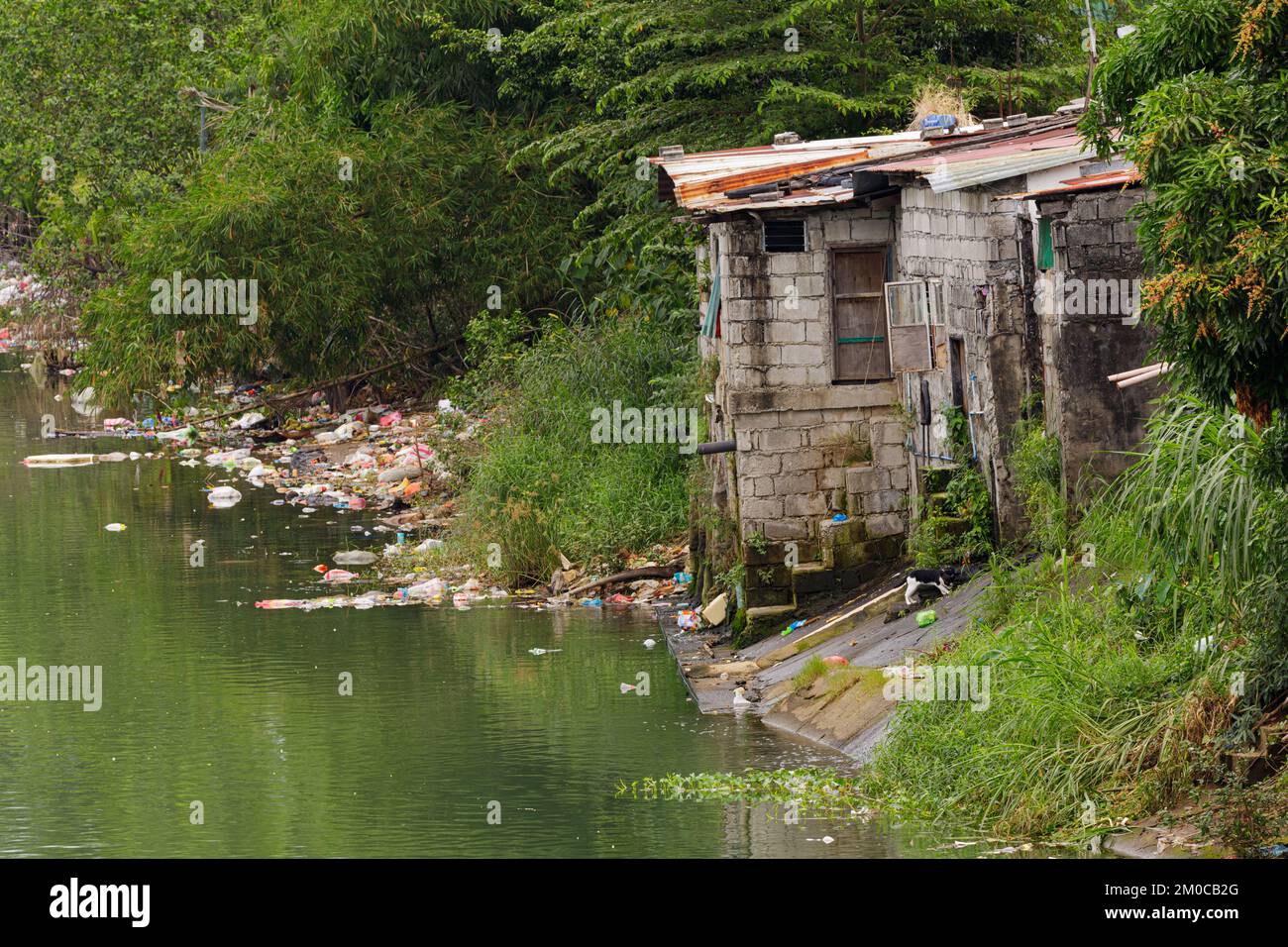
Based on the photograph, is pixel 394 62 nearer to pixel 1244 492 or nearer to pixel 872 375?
pixel 872 375

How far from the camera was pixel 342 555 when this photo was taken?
18781mm

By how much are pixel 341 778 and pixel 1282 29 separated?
22.6 ft

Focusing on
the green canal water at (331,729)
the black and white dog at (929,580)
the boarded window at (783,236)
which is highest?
the boarded window at (783,236)

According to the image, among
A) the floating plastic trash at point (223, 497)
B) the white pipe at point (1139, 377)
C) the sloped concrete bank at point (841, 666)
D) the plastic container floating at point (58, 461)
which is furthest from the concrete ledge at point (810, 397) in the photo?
the plastic container floating at point (58, 461)

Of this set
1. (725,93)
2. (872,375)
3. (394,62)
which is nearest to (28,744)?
(872,375)

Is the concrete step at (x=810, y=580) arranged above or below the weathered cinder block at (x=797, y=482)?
below

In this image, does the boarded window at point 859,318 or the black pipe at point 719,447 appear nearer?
the black pipe at point 719,447

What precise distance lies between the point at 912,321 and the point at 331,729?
16.2ft

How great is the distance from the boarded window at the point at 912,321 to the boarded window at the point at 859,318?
2.09 feet

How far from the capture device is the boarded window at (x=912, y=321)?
43.9ft

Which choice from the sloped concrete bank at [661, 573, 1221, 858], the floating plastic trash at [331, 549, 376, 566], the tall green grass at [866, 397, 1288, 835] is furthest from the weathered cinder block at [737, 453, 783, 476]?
the floating plastic trash at [331, 549, 376, 566]

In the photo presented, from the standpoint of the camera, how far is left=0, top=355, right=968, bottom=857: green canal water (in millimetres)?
9953

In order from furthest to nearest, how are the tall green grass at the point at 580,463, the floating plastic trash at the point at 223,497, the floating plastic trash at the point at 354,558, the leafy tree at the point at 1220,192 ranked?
1. the floating plastic trash at the point at 223,497
2. the floating plastic trash at the point at 354,558
3. the tall green grass at the point at 580,463
4. the leafy tree at the point at 1220,192

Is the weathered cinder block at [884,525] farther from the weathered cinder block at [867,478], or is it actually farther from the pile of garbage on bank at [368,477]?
the pile of garbage on bank at [368,477]
